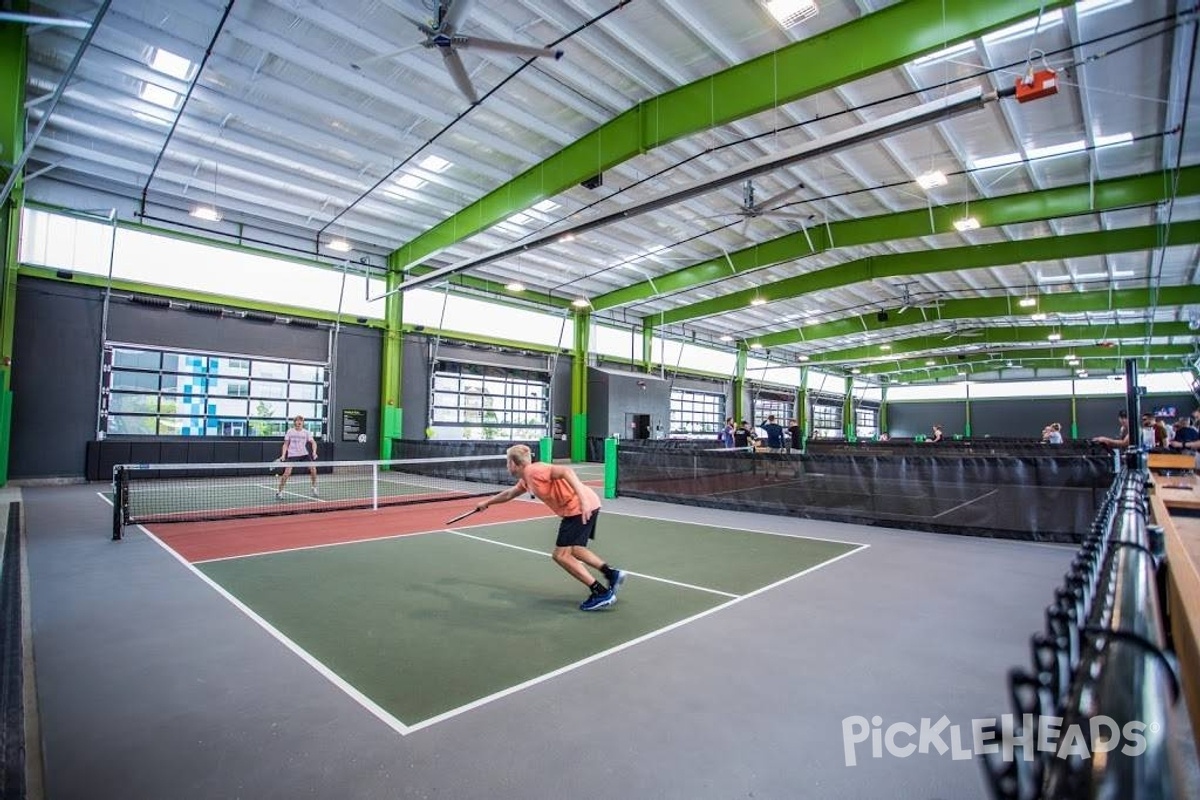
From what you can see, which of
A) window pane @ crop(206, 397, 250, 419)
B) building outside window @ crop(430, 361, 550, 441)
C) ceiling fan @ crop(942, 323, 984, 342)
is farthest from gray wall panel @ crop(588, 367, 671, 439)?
ceiling fan @ crop(942, 323, 984, 342)

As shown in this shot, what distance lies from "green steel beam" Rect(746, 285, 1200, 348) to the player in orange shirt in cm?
2087

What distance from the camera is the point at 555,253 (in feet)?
57.7

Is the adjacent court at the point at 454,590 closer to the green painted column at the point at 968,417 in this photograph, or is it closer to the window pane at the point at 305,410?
the window pane at the point at 305,410

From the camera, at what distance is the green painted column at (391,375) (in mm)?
17359

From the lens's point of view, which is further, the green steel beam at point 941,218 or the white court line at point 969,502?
the green steel beam at point 941,218

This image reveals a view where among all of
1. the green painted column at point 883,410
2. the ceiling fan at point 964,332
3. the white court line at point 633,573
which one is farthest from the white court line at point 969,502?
the green painted column at point 883,410

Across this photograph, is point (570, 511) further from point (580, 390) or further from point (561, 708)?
point (580, 390)

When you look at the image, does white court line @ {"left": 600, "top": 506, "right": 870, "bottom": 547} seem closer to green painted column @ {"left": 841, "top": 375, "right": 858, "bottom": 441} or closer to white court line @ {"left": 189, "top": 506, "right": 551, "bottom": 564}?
white court line @ {"left": 189, "top": 506, "right": 551, "bottom": 564}

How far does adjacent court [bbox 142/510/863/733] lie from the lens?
11.1 feet

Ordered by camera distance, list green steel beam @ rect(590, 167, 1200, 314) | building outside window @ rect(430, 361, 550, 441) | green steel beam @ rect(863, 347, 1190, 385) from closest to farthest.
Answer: green steel beam @ rect(590, 167, 1200, 314) → building outside window @ rect(430, 361, 550, 441) → green steel beam @ rect(863, 347, 1190, 385)

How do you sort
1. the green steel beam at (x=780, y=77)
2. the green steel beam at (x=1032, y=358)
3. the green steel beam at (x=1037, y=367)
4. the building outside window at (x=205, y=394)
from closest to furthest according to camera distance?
1. the green steel beam at (x=780, y=77)
2. the building outside window at (x=205, y=394)
3. the green steel beam at (x=1032, y=358)
4. the green steel beam at (x=1037, y=367)

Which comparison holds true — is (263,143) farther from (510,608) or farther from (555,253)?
(510,608)

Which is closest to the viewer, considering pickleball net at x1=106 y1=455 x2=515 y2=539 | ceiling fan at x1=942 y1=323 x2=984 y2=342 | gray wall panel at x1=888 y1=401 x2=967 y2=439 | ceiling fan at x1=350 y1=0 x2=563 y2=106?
ceiling fan at x1=350 y1=0 x2=563 y2=106

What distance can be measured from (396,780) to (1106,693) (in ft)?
8.49
